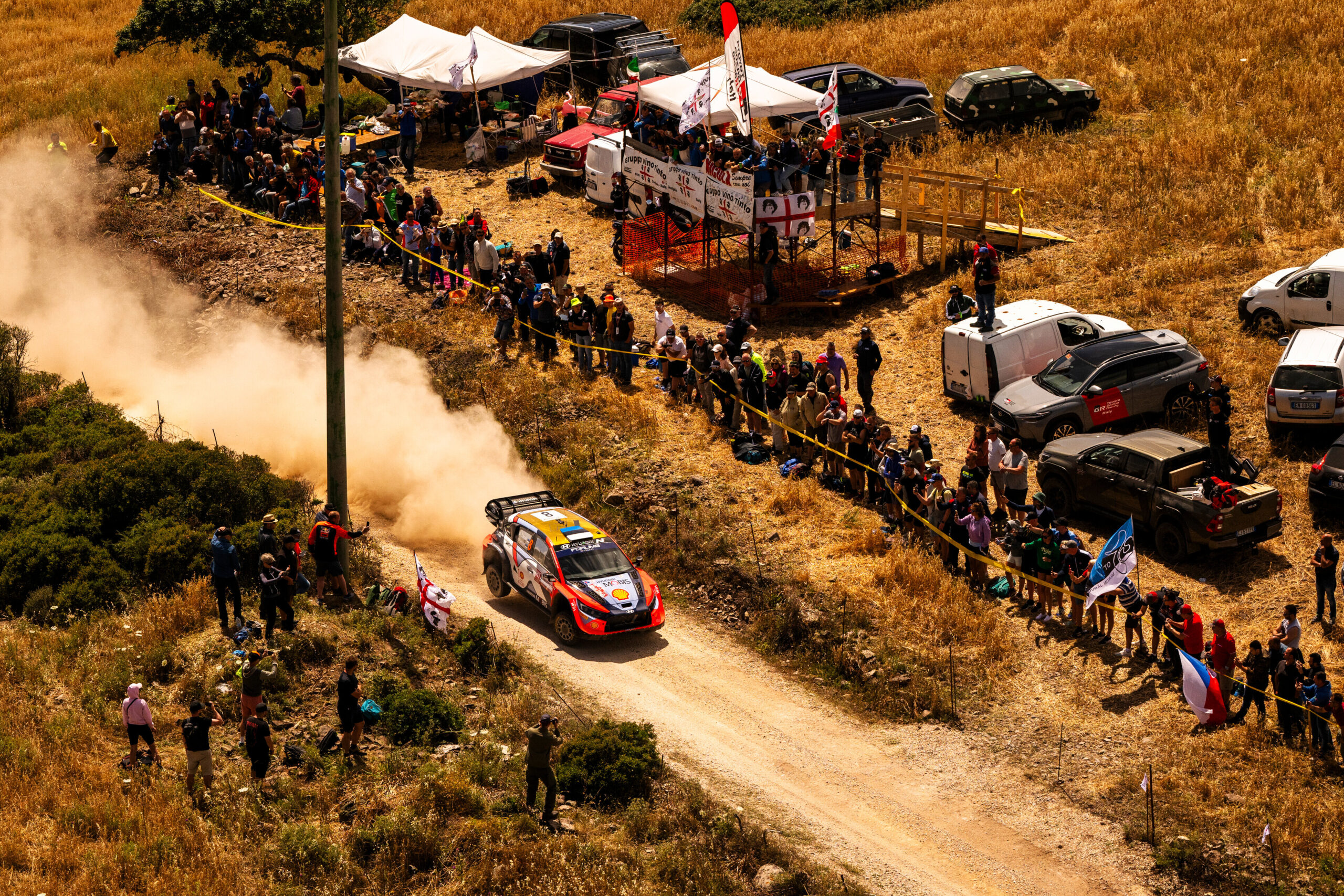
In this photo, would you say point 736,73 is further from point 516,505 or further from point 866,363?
point 516,505

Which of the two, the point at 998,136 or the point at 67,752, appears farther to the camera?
the point at 998,136

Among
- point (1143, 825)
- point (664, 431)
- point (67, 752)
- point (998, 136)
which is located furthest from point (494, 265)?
point (1143, 825)

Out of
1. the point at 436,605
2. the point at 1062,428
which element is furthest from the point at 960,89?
the point at 436,605

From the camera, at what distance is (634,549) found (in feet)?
77.9

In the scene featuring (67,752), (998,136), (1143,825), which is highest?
(998,136)

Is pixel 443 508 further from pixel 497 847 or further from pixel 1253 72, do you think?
pixel 1253 72

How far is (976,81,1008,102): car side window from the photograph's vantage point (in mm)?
36688

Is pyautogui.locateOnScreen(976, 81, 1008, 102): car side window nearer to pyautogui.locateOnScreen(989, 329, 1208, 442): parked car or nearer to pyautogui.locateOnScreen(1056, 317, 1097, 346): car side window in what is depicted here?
pyautogui.locateOnScreen(1056, 317, 1097, 346): car side window

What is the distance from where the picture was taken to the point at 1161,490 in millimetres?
21344

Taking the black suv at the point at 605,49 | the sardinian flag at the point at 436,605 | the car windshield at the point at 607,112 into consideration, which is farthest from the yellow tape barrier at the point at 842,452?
the black suv at the point at 605,49

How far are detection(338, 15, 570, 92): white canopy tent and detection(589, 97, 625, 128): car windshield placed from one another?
313cm

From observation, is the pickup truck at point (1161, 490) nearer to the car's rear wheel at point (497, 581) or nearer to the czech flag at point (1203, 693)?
the czech flag at point (1203, 693)

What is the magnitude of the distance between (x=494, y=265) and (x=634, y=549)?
411 inches

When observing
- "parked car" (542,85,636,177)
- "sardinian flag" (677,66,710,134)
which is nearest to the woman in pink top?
"sardinian flag" (677,66,710,134)
